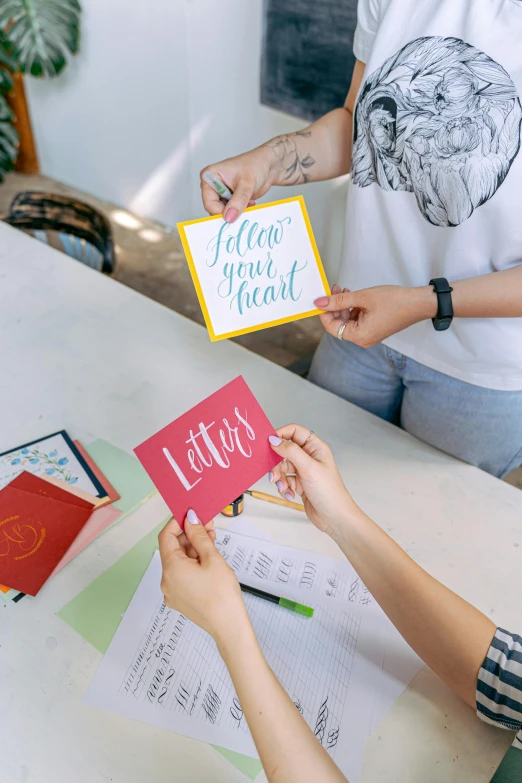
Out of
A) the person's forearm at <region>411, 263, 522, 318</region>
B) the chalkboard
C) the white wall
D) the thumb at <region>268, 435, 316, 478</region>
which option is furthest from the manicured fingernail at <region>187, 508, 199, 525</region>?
the white wall

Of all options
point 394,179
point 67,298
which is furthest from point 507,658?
point 67,298

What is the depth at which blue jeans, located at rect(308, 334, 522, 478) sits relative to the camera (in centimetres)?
108

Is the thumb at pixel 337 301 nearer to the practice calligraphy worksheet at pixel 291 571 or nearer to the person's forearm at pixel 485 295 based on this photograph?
the person's forearm at pixel 485 295

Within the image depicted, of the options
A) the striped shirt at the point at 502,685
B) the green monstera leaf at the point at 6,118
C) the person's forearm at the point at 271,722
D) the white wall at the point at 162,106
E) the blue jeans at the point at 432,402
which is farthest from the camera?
the green monstera leaf at the point at 6,118

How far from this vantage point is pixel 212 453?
77cm

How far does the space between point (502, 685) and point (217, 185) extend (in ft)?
2.53

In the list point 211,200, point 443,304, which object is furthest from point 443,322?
point 211,200

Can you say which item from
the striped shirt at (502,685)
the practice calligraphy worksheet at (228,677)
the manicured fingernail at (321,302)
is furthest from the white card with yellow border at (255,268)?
the striped shirt at (502,685)

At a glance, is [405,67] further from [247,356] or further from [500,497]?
[500,497]

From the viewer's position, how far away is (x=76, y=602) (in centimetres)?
84

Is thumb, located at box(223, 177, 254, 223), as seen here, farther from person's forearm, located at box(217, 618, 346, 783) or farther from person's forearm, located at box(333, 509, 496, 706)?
person's forearm, located at box(217, 618, 346, 783)

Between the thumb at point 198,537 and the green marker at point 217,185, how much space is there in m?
0.50

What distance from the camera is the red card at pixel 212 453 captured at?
2.46 ft

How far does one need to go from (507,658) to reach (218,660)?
1.14ft
